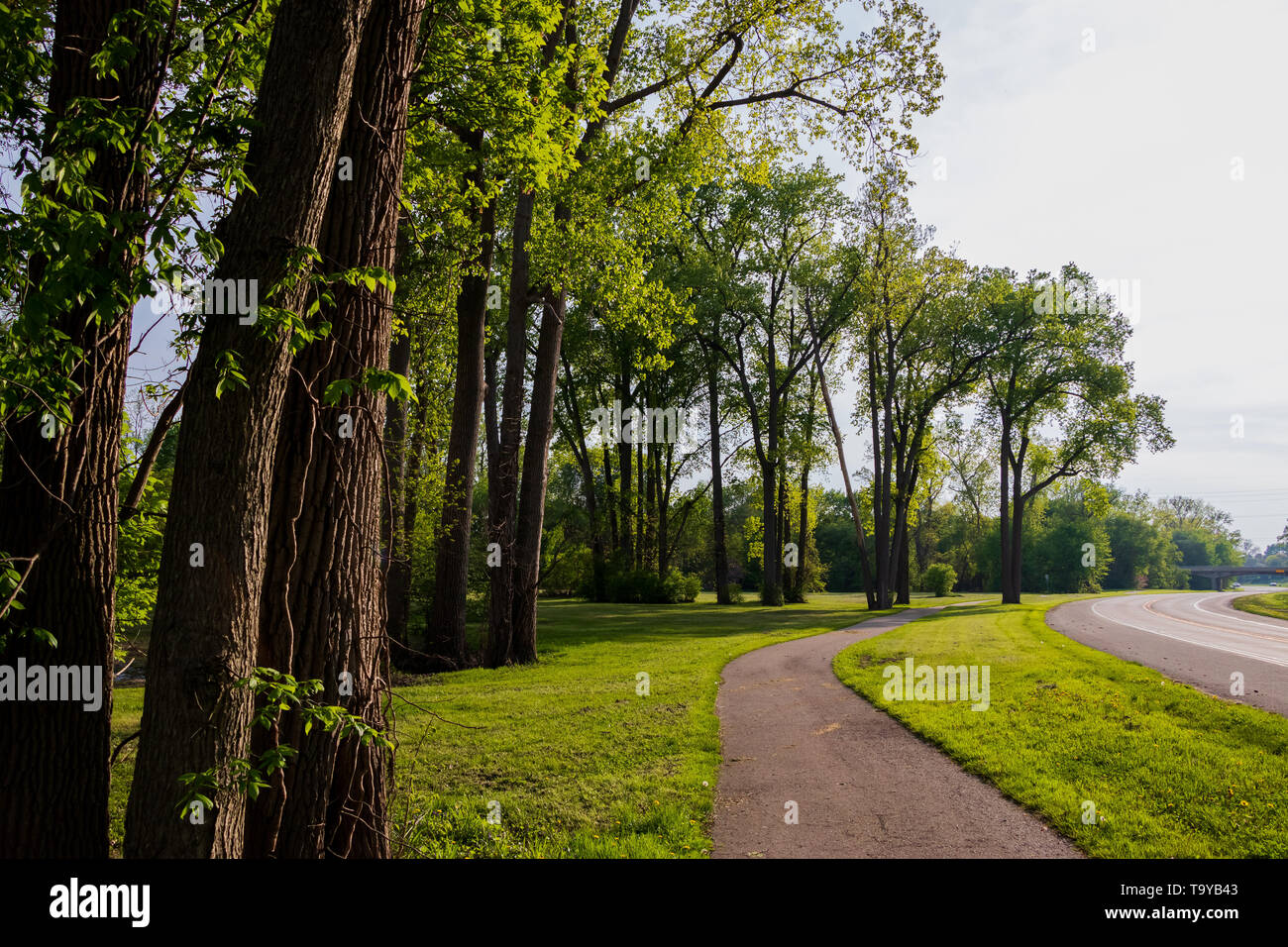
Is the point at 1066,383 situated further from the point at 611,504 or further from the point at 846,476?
the point at 611,504

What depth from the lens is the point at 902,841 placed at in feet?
17.8

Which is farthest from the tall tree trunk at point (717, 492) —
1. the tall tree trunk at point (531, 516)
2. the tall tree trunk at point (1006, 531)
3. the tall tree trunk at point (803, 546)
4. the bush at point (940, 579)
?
the bush at point (940, 579)

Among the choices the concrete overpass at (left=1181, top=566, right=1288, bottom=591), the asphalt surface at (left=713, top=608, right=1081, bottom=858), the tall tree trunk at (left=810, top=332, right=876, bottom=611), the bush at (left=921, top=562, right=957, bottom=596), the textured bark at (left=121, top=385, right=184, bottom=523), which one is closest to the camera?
the textured bark at (left=121, top=385, right=184, bottom=523)

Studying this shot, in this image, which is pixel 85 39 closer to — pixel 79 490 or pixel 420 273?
pixel 79 490

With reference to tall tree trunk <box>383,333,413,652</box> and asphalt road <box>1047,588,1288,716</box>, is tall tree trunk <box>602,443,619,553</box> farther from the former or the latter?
tall tree trunk <box>383,333,413,652</box>

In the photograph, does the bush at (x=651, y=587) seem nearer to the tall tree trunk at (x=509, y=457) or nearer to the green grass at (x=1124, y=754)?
the tall tree trunk at (x=509, y=457)

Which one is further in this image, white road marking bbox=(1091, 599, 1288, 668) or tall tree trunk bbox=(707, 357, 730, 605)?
tall tree trunk bbox=(707, 357, 730, 605)

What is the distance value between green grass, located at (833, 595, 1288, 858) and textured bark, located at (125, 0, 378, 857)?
558cm

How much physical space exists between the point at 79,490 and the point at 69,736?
154cm

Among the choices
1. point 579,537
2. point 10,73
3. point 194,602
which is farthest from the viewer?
point 579,537

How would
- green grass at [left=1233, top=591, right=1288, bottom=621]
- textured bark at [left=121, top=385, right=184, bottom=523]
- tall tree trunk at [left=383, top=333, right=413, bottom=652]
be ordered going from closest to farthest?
textured bark at [left=121, top=385, right=184, bottom=523] → tall tree trunk at [left=383, top=333, right=413, bottom=652] → green grass at [left=1233, top=591, right=1288, bottom=621]

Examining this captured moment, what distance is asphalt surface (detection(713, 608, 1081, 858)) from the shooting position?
536 cm

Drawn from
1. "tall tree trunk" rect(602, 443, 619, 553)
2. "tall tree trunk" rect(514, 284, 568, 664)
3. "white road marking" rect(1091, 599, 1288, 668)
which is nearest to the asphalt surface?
"tall tree trunk" rect(514, 284, 568, 664)
